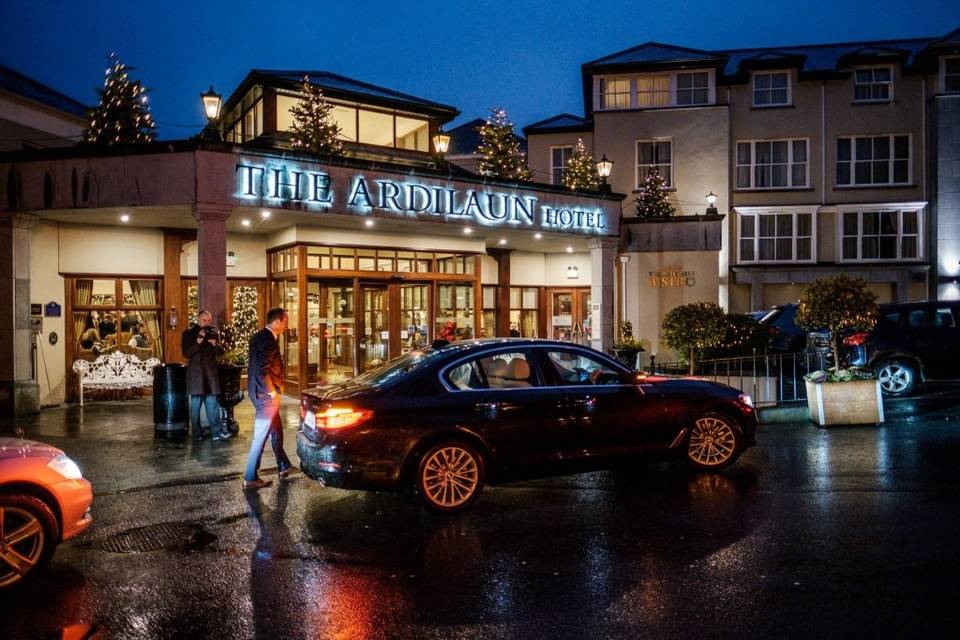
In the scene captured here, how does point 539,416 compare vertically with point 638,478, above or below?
above

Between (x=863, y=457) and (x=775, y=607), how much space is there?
224 inches

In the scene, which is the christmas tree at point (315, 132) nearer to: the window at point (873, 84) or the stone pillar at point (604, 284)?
the stone pillar at point (604, 284)

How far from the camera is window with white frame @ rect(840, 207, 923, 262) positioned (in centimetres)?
3070

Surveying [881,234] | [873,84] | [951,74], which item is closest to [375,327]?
[881,234]

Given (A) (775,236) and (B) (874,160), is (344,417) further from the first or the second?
(B) (874,160)

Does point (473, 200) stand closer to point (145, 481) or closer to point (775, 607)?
point (145, 481)

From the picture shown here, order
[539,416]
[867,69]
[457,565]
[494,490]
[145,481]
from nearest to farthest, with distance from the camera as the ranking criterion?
[457,565], [539,416], [494,490], [145,481], [867,69]

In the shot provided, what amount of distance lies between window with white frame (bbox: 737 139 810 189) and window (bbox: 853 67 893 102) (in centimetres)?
293

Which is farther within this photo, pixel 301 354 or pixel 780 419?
pixel 301 354

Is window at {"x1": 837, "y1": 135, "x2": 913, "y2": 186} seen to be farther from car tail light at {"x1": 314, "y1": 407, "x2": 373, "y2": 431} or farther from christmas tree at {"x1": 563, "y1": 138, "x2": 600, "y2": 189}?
car tail light at {"x1": 314, "y1": 407, "x2": 373, "y2": 431}

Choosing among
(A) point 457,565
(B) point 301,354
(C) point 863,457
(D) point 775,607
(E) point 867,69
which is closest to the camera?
(D) point 775,607

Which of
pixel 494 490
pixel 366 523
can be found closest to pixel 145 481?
pixel 366 523

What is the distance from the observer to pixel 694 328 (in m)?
13.3

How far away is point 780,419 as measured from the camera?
12.7 m
